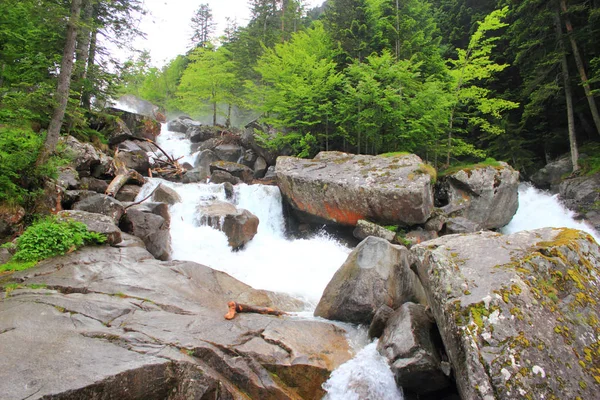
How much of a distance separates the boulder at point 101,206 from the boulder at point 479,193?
12693mm

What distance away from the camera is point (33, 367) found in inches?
131

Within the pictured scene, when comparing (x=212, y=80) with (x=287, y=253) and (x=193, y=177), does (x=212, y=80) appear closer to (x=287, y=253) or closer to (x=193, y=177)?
(x=193, y=177)

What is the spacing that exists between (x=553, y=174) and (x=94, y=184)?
22.6 meters

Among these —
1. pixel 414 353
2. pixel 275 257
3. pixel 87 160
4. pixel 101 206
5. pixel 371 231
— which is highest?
pixel 87 160

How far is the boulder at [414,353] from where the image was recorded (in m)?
4.68

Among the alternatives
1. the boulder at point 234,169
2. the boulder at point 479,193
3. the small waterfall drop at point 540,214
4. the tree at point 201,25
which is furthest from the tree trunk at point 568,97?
the tree at point 201,25

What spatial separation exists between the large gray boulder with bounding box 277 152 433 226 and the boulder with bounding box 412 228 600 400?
6.93 m

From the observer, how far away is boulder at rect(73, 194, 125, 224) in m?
9.23

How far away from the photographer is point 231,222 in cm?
1180

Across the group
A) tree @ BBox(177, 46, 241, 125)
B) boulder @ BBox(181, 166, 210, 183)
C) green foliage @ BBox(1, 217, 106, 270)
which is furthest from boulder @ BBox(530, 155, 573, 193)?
tree @ BBox(177, 46, 241, 125)

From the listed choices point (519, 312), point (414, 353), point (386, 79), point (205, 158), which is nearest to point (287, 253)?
point (414, 353)

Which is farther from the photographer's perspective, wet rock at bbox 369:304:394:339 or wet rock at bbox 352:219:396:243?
wet rock at bbox 352:219:396:243

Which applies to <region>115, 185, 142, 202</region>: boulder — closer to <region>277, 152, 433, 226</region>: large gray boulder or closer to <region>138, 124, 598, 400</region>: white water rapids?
<region>138, 124, 598, 400</region>: white water rapids

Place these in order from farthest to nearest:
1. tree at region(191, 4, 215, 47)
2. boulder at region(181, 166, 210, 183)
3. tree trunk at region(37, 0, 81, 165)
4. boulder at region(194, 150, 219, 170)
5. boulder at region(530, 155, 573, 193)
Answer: tree at region(191, 4, 215, 47) → boulder at region(194, 150, 219, 170) → boulder at region(181, 166, 210, 183) → boulder at region(530, 155, 573, 193) → tree trunk at region(37, 0, 81, 165)
